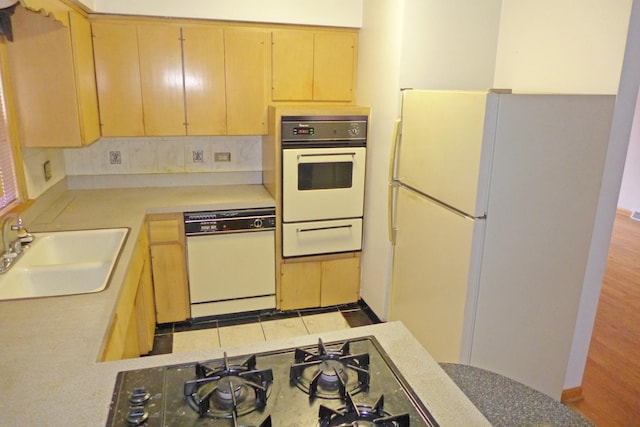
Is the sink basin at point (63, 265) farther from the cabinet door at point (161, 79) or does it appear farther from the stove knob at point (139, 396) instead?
the cabinet door at point (161, 79)

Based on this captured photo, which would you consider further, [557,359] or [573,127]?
[557,359]

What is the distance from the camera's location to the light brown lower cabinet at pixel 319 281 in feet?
11.4

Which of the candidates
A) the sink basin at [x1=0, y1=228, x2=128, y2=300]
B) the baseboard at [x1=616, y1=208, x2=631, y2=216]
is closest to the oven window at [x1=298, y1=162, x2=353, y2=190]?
the sink basin at [x1=0, y1=228, x2=128, y2=300]

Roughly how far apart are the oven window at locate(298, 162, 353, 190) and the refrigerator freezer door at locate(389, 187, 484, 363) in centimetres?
65

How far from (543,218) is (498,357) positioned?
0.72m

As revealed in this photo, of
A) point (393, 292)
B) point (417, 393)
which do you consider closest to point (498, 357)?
point (393, 292)

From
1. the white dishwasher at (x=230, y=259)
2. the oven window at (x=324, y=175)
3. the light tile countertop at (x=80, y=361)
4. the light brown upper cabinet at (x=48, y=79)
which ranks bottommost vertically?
the white dishwasher at (x=230, y=259)

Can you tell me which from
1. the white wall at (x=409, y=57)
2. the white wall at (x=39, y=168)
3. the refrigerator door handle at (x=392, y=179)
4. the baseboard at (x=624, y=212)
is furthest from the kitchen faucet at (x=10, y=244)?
the baseboard at (x=624, y=212)

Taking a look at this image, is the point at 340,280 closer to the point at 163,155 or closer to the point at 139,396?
the point at 163,155

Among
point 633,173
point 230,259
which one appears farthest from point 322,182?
point 633,173

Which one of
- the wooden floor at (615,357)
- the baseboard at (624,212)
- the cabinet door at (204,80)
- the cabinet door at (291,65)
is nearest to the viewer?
the wooden floor at (615,357)

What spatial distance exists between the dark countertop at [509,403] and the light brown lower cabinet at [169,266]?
227cm

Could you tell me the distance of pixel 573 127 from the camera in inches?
82.4

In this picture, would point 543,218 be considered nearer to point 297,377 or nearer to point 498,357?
point 498,357
